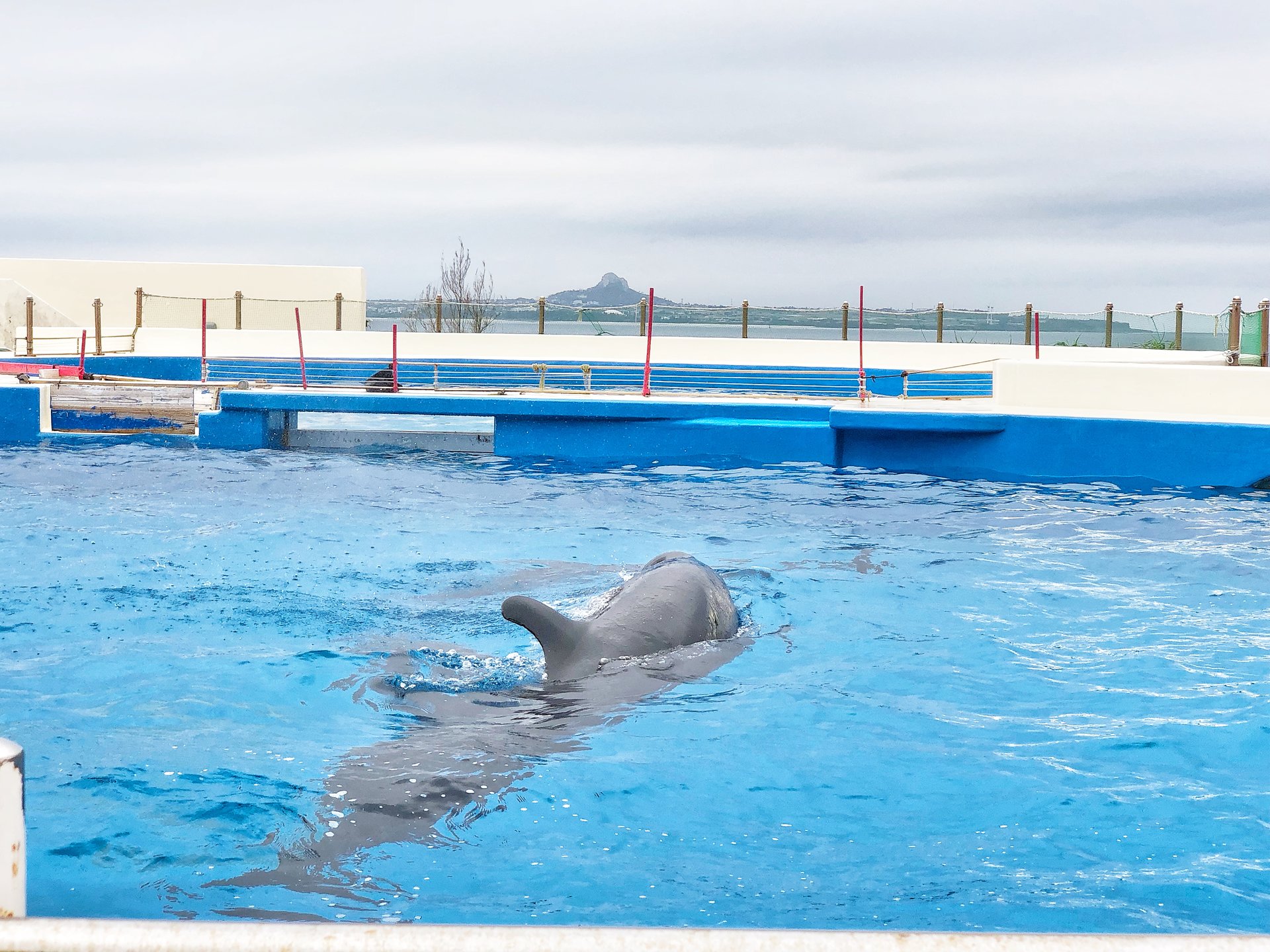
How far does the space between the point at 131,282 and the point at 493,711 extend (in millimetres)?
30215

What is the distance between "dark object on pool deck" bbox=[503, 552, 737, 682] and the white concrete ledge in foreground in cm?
319

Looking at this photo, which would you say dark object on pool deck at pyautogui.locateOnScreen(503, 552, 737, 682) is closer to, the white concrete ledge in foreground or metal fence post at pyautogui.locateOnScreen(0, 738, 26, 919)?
metal fence post at pyautogui.locateOnScreen(0, 738, 26, 919)

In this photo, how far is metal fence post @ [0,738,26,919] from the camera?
1767 mm

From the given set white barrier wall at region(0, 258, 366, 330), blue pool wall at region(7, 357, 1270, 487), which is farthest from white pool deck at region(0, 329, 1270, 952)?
white barrier wall at region(0, 258, 366, 330)

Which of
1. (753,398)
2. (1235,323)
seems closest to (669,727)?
(753,398)

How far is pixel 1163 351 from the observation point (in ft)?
84.7

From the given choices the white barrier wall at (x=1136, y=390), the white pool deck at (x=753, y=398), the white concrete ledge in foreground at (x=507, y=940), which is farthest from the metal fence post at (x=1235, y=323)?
the white concrete ledge in foreground at (x=507, y=940)

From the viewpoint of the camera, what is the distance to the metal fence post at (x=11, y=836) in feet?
5.80

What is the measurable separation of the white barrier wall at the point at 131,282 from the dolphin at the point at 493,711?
2631 cm

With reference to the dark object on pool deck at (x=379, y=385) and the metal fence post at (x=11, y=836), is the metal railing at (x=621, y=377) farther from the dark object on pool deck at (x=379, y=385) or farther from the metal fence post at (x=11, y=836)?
the metal fence post at (x=11, y=836)

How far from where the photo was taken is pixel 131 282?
3172 centimetres

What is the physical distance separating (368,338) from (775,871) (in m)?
24.1

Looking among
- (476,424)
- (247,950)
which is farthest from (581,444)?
(247,950)

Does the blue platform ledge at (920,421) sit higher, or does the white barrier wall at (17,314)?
the white barrier wall at (17,314)
